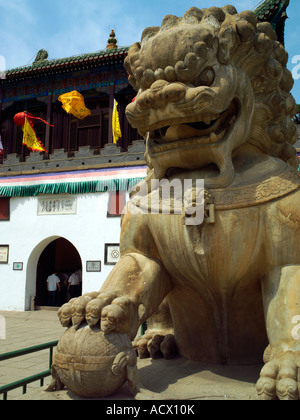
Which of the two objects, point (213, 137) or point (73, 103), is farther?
point (73, 103)

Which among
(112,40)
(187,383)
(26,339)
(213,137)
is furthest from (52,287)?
(213,137)

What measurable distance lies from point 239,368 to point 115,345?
81cm

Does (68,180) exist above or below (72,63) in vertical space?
below

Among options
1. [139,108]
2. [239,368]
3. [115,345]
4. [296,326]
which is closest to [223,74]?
[139,108]

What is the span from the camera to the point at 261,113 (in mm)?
2025

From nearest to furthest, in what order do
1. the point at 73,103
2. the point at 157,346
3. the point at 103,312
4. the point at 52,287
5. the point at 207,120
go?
the point at 103,312 → the point at 207,120 → the point at 157,346 → the point at 52,287 → the point at 73,103

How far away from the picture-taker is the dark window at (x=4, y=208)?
36.3 feet

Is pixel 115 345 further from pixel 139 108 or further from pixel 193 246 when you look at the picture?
pixel 139 108

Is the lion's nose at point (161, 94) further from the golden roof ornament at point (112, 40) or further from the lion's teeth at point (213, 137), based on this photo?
the golden roof ornament at point (112, 40)

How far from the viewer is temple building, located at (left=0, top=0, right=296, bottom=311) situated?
33.0 feet

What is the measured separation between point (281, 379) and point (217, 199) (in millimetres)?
783

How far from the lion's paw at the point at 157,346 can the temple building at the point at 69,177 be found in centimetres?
731

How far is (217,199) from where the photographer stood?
183 centimetres

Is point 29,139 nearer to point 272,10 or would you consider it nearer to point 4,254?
point 4,254
